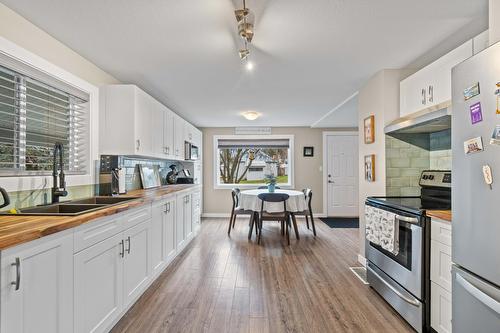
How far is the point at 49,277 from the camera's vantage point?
129 cm

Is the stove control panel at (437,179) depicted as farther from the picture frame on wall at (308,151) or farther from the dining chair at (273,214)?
the picture frame on wall at (308,151)

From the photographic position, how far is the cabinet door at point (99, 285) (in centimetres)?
152

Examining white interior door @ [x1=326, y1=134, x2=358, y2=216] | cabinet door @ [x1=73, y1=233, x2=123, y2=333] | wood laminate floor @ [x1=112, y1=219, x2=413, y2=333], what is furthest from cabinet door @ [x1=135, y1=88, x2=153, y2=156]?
white interior door @ [x1=326, y1=134, x2=358, y2=216]

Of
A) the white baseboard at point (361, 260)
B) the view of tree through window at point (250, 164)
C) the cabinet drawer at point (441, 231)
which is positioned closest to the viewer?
the cabinet drawer at point (441, 231)

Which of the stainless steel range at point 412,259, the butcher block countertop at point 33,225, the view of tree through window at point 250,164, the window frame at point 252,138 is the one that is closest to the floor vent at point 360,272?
the stainless steel range at point 412,259

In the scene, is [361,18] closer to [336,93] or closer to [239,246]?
[336,93]

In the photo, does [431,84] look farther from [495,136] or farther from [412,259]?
[412,259]

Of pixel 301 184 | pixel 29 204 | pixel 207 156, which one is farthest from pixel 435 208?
pixel 207 156

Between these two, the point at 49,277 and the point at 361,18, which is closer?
the point at 49,277

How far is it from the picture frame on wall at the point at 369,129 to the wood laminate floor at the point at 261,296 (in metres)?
1.55

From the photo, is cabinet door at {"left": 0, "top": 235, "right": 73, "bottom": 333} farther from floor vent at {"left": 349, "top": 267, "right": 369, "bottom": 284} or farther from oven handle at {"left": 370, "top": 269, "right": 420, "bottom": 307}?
floor vent at {"left": 349, "top": 267, "right": 369, "bottom": 284}

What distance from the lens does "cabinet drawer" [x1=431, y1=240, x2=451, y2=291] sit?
5.53 ft

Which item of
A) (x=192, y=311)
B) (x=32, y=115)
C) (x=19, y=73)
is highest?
(x=19, y=73)

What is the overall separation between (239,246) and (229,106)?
2.27 m
